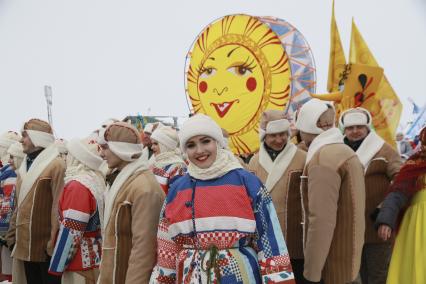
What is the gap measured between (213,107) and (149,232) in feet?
13.5

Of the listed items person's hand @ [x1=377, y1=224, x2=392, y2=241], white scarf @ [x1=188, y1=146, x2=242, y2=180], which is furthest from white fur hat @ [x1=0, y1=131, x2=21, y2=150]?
person's hand @ [x1=377, y1=224, x2=392, y2=241]

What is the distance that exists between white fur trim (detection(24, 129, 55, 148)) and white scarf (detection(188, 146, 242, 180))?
2695mm

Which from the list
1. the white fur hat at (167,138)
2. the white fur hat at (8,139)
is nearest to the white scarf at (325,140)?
the white fur hat at (167,138)

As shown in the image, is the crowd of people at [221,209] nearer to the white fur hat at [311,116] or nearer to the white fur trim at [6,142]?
the white fur hat at [311,116]

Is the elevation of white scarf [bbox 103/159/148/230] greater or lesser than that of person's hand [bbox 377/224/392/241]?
greater

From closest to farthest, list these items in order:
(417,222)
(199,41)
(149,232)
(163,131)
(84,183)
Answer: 1. (149,232)
2. (417,222)
3. (84,183)
4. (163,131)
5. (199,41)

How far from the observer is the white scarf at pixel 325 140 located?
11.1 feet

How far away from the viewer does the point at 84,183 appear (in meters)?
3.46

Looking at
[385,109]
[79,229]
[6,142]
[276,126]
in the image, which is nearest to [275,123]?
[276,126]

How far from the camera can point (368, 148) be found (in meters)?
4.50

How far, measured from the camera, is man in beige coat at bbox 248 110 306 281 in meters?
3.75

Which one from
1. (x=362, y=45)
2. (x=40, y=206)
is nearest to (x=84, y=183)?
(x=40, y=206)

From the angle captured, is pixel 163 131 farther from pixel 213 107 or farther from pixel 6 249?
pixel 6 249

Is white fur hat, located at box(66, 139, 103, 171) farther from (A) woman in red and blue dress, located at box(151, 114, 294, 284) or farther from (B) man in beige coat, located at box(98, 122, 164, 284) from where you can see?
(A) woman in red and blue dress, located at box(151, 114, 294, 284)
